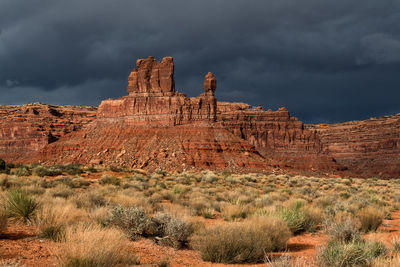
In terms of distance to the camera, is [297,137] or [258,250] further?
[297,137]

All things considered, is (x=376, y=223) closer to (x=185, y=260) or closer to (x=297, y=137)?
(x=185, y=260)

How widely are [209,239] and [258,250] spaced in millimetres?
1002

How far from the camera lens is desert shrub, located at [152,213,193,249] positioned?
7617 millimetres

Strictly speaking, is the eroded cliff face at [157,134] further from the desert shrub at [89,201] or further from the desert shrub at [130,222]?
the desert shrub at [130,222]

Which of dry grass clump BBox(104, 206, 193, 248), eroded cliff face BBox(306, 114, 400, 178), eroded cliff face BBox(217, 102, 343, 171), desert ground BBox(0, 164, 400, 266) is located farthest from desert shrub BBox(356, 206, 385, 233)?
eroded cliff face BBox(306, 114, 400, 178)

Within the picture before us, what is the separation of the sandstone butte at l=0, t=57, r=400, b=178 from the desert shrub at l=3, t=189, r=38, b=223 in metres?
53.6

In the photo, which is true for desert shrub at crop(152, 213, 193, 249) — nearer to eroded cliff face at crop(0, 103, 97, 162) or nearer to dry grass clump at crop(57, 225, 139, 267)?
dry grass clump at crop(57, 225, 139, 267)

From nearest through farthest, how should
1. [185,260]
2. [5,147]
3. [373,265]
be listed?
1. [373,265]
2. [185,260]
3. [5,147]

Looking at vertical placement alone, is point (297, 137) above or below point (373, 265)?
above

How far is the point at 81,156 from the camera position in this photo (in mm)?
74875

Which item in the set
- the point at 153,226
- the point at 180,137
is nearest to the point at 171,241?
the point at 153,226

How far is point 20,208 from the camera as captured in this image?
8.72m

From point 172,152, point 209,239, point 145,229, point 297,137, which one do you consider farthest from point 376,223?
point 297,137

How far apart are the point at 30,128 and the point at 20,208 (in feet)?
356
